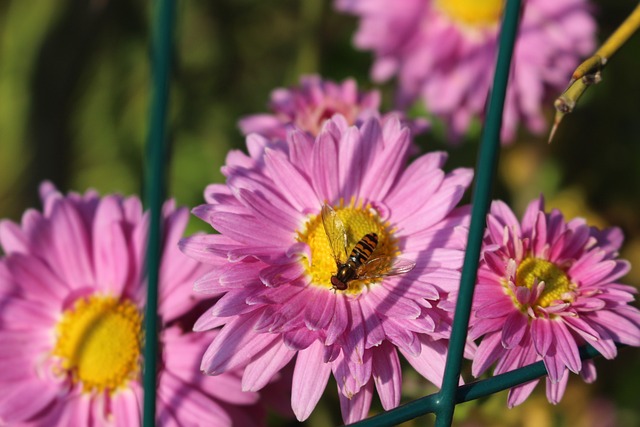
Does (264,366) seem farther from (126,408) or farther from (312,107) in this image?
(312,107)

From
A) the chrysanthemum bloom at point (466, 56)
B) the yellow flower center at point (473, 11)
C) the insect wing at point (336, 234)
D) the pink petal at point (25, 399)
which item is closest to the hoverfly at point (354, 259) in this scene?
the insect wing at point (336, 234)

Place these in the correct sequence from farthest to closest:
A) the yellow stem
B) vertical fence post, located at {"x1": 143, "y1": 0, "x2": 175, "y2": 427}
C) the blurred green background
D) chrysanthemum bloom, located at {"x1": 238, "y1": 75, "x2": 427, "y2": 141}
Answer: the blurred green background, chrysanthemum bloom, located at {"x1": 238, "y1": 75, "x2": 427, "y2": 141}, the yellow stem, vertical fence post, located at {"x1": 143, "y1": 0, "x2": 175, "y2": 427}

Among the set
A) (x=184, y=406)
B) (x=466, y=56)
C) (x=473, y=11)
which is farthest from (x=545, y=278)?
(x=473, y=11)

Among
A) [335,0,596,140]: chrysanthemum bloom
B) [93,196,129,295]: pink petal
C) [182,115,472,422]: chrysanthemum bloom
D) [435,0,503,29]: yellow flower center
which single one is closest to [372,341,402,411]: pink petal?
[182,115,472,422]: chrysanthemum bloom

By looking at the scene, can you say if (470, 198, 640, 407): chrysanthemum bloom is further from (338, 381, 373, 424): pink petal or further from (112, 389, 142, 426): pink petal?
(112, 389, 142, 426): pink petal

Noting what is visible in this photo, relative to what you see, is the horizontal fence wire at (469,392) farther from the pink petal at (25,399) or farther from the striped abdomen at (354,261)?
the pink petal at (25,399)

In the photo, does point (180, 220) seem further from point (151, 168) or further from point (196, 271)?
point (151, 168)
